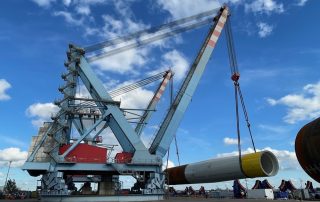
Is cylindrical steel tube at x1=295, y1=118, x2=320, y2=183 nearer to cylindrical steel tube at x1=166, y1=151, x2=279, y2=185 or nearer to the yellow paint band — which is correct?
the yellow paint band

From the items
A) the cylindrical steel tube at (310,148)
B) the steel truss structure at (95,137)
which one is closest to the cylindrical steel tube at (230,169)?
the steel truss structure at (95,137)

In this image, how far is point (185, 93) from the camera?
48625 millimetres

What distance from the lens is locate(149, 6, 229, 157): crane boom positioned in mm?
47625

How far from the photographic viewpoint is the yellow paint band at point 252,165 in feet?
113

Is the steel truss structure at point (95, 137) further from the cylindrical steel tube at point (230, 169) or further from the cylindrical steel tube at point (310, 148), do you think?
the cylindrical steel tube at point (310, 148)

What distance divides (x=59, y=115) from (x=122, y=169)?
1102cm

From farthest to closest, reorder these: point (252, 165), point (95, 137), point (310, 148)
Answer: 1. point (95, 137)
2. point (252, 165)
3. point (310, 148)

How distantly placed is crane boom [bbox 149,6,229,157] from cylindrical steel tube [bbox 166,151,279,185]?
16.7 feet

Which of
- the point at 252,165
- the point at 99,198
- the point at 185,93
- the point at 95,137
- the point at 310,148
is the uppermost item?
the point at 185,93

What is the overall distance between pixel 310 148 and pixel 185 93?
108ft

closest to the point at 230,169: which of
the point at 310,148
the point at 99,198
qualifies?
the point at 99,198

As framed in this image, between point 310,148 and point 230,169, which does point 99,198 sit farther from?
point 310,148

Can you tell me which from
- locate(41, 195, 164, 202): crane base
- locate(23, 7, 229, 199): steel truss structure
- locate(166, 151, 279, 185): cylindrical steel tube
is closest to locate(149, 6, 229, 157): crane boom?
locate(23, 7, 229, 199): steel truss structure

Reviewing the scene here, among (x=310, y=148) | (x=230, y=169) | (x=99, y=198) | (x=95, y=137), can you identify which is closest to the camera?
(x=310, y=148)
